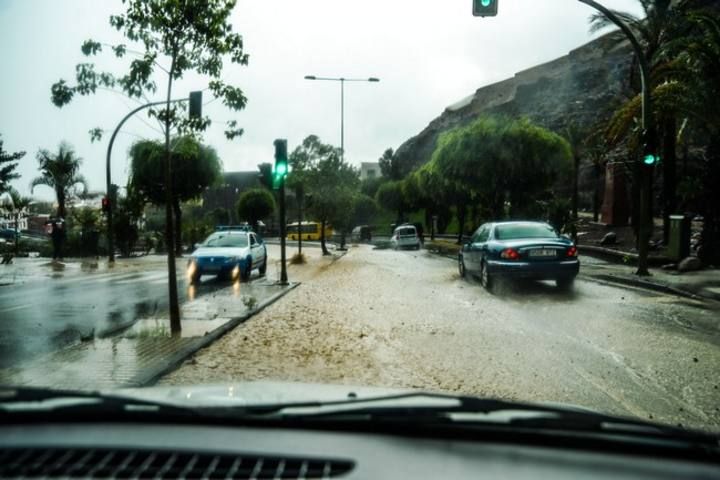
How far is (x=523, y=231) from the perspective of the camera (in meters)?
14.1

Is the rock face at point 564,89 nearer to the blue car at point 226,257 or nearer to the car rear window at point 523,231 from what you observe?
the blue car at point 226,257

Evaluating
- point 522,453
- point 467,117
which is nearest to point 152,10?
point 522,453

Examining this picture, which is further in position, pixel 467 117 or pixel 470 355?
pixel 467 117

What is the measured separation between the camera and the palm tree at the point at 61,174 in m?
48.7

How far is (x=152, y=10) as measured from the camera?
812 centimetres

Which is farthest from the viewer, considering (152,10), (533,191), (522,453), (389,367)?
(533,191)

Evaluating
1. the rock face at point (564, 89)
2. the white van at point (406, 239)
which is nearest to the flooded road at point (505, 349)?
the white van at point (406, 239)

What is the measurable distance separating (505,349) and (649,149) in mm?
10000

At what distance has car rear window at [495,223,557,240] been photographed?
1395cm

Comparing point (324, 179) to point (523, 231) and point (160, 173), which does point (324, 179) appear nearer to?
point (160, 173)

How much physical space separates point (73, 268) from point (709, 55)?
2160cm

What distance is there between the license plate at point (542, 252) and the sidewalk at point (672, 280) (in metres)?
2.48

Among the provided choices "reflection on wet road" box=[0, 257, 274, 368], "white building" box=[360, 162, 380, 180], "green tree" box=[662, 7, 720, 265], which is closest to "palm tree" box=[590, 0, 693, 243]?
"green tree" box=[662, 7, 720, 265]

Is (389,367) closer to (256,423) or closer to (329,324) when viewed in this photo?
(329,324)
